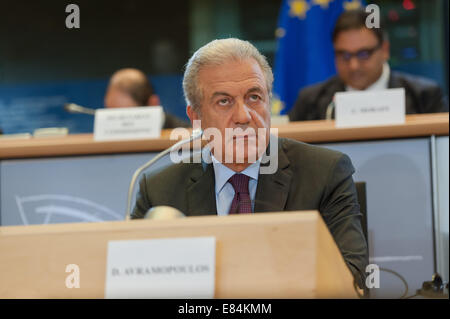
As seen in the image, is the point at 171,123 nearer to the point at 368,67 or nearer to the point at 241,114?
the point at 368,67

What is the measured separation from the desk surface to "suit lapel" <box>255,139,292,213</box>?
2.71 ft

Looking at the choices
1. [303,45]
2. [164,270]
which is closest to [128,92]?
[303,45]

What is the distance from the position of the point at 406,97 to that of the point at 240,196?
2.23 meters

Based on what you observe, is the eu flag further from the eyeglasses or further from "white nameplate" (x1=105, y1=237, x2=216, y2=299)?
"white nameplate" (x1=105, y1=237, x2=216, y2=299)

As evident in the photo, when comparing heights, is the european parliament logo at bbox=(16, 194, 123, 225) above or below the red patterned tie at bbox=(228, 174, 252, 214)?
below

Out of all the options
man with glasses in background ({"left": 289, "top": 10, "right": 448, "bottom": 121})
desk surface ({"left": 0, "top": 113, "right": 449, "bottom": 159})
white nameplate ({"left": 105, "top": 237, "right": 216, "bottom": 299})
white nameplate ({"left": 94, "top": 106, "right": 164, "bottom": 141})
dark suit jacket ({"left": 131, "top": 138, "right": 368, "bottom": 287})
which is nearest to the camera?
white nameplate ({"left": 105, "top": 237, "right": 216, "bottom": 299})

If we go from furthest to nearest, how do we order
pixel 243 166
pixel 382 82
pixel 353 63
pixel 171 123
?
pixel 171 123 → pixel 382 82 → pixel 353 63 → pixel 243 166

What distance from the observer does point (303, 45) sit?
16.6 ft

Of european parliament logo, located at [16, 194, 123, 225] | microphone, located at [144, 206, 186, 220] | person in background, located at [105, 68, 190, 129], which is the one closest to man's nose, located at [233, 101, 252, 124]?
microphone, located at [144, 206, 186, 220]

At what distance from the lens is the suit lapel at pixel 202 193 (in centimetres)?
192

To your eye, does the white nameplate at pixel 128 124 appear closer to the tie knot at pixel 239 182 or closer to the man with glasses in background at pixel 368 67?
the tie knot at pixel 239 182

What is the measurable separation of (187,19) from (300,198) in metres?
4.54

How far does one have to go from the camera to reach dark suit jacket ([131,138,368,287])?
1812 mm
